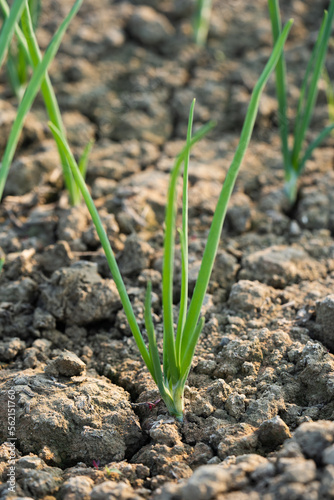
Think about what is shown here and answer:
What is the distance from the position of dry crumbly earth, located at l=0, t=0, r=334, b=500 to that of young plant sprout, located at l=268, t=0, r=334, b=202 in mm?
119

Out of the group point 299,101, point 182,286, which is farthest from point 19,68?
point 182,286

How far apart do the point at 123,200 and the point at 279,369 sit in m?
0.89

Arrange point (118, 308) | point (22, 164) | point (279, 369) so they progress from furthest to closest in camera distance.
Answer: point (22, 164) → point (118, 308) → point (279, 369)

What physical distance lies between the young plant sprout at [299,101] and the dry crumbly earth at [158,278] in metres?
0.12

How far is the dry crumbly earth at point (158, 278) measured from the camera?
1067 mm

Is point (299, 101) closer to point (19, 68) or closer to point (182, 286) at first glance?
point (182, 286)

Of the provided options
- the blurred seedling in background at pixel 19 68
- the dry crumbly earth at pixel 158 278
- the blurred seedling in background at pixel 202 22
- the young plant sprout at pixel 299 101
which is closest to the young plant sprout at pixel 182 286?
the dry crumbly earth at pixel 158 278

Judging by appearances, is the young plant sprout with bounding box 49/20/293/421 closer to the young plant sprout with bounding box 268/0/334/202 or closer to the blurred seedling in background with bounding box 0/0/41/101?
the young plant sprout with bounding box 268/0/334/202

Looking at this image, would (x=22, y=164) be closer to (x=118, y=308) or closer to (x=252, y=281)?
(x=118, y=308)

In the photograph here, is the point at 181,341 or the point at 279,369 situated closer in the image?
the point at 181,341

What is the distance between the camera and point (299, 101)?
1.79 m

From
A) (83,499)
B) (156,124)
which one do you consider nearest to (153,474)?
(83,499)

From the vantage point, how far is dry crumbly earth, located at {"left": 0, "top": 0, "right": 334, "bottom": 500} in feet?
3.50

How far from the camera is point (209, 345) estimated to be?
4.53 feet
